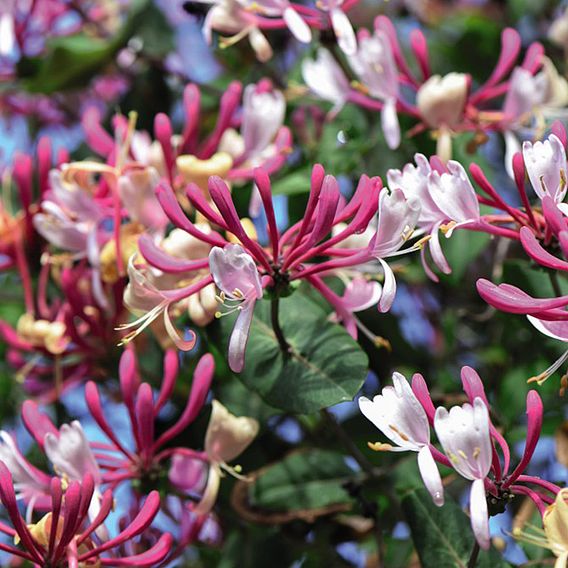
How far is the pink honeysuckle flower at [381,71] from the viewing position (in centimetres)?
107

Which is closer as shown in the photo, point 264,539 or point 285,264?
point 285,264

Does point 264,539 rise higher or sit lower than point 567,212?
lower

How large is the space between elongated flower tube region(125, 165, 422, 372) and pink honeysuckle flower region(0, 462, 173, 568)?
0.14 m

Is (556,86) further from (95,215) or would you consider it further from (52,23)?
(52,23)

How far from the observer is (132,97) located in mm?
1466

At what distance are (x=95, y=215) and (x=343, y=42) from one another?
1.03 ft

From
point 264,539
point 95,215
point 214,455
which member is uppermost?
point 95,215

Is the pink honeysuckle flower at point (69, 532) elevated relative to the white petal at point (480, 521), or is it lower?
lower

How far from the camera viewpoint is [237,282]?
769 mm

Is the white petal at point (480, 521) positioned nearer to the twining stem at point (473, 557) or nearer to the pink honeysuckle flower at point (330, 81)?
the twining stem at point (473, 557)

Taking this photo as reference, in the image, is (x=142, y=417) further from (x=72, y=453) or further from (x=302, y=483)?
(x=302, y=483)

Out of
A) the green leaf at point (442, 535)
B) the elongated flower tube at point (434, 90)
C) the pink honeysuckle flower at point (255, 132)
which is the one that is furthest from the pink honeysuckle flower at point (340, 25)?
the green leaf at point (442, 535)

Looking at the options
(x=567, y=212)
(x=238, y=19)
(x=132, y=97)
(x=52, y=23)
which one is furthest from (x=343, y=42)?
(x=52, y=23)

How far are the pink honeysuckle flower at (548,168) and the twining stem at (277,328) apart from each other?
236mm
